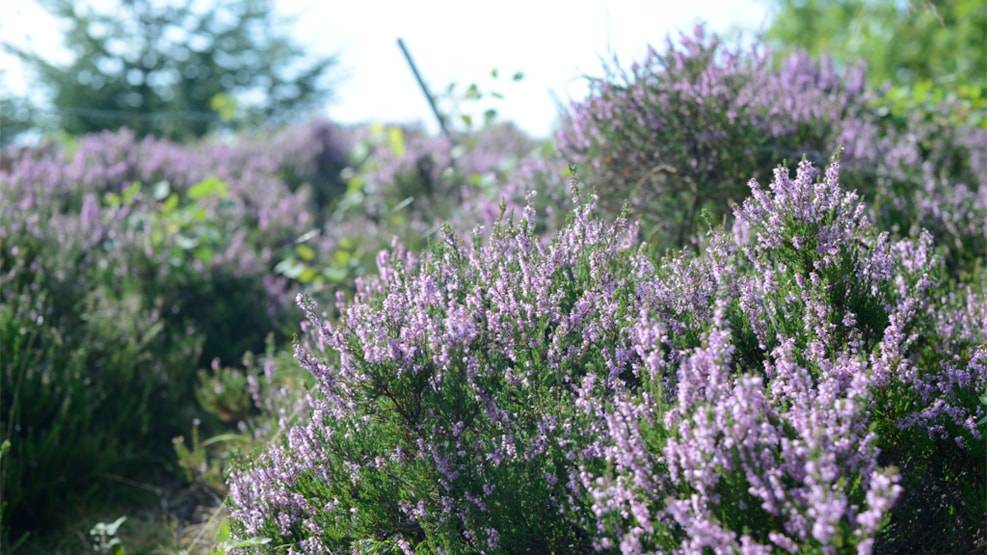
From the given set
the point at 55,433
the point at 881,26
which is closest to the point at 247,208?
the point at 55,433

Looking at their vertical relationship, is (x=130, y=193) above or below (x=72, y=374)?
above

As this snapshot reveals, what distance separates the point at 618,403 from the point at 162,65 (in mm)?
17419

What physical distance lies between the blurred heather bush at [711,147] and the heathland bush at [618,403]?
1.16 m

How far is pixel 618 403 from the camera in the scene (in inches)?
75.5

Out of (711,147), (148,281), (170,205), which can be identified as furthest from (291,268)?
(711,147)

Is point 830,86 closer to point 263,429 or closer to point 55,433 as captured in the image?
point 263,429

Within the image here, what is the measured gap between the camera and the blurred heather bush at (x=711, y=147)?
146 inches

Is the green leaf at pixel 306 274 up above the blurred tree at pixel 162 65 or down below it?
below

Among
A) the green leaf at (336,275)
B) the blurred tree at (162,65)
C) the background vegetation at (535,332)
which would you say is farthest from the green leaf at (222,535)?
the blurred tree at (162,65)

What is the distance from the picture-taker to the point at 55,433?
341cm

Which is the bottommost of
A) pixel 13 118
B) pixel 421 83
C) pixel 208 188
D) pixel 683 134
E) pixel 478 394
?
pixel 478 394

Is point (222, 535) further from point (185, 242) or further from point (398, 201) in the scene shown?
point (398, 201)

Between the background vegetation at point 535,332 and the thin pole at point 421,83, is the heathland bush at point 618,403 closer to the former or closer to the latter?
the background vegetation at point 535,332

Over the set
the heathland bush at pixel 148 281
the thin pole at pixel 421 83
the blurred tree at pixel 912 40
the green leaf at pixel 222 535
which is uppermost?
the blurred tree at pixel 912 40
